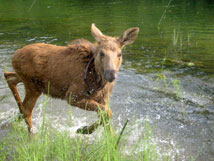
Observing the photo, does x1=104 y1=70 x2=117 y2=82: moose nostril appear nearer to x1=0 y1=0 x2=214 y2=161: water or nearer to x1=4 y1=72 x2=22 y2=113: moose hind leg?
x1=0 y1=0 x2=214 y2=161: water

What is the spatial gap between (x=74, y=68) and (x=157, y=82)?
131 inches

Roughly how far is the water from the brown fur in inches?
25.1

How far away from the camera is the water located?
18.1ft

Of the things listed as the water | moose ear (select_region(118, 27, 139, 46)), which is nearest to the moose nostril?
moose ear (select_region(118, 27, 139, 46))

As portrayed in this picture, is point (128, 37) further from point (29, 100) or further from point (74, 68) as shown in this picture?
point (29, 100)

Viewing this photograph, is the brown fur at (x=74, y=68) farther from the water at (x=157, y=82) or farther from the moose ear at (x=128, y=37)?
the water at (x=157, y=82)

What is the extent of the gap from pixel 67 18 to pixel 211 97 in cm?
1276

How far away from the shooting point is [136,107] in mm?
6668

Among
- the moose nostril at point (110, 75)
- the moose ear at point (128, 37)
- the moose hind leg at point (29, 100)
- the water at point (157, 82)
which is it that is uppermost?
the moose ear at point (128, 37)

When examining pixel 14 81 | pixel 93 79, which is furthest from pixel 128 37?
pixel 14 81

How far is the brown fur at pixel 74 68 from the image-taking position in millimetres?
4884

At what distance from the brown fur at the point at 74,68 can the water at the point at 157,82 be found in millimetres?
637

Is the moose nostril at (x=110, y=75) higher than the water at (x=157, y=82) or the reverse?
higher

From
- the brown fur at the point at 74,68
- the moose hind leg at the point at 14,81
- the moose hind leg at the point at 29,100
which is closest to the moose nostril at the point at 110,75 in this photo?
the brown fur at the point at 74,68
